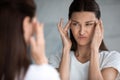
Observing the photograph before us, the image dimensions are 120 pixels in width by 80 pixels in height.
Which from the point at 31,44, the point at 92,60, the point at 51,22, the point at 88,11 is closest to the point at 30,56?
the point at 31,44

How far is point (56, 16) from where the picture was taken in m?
2.96

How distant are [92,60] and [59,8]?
4.95 feet

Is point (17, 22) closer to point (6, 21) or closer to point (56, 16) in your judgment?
point (6, 21)

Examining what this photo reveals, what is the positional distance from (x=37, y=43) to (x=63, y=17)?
212cm

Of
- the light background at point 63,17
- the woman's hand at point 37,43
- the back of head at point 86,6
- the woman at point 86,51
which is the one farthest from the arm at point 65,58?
the light background at point 63,17

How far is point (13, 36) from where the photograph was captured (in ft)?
2.64

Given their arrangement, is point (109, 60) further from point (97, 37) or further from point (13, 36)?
point (13, 36)

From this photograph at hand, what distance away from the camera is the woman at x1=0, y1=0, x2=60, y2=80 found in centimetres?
81

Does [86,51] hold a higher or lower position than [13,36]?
lower

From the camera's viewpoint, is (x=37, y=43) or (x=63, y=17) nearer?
(x=37, y=43)

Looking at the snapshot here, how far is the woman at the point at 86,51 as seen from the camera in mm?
1531

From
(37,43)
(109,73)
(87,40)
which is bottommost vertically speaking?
(109,73)

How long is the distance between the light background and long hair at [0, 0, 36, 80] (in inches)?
80.1

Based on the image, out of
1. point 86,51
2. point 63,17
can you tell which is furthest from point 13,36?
point 63,17
